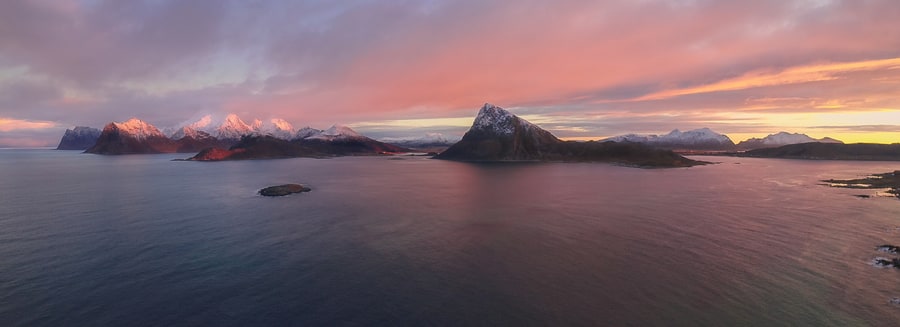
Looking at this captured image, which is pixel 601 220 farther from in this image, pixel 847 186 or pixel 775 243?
pixel 847 186

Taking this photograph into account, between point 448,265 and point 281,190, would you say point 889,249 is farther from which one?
point 281,190

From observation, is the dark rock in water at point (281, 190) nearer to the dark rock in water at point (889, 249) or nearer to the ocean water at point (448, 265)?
the ocean water at point (448, 265)

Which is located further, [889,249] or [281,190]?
[281,190]

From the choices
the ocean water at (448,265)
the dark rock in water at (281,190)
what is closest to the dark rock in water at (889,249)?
the ocean water at (448,265)

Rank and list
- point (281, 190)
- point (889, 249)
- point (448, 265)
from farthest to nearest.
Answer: point (281, 190) → point (889, 249) → point (448, 265)

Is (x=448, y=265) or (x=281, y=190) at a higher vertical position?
(x=281, y=190)

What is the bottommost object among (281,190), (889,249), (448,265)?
(448,265)

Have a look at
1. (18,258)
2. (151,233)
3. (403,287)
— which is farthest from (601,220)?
(18,258)

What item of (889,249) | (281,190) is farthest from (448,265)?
(281,190)

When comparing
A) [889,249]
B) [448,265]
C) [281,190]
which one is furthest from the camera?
[281,190]
